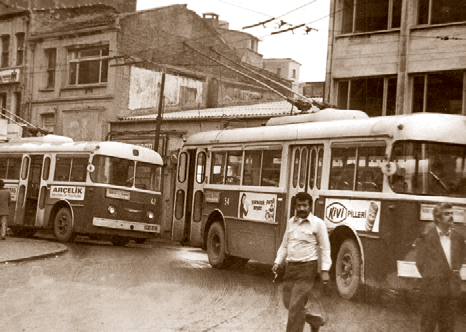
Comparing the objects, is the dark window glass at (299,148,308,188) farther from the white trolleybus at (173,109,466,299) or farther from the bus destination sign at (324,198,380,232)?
the bus destination sign at (324,198,380,232)

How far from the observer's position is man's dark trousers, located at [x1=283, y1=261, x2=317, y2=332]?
8023mm

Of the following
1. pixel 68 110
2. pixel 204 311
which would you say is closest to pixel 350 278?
pixel 204 311

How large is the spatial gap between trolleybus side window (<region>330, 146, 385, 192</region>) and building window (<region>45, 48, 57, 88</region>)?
29226mm

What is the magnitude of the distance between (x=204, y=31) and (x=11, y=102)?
35.8 ft

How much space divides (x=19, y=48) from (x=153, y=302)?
3281 centimetres

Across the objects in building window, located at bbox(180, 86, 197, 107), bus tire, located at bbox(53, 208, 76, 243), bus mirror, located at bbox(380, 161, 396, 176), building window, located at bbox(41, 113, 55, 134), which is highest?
building window, located at bbox(180, 86, 197, 107)

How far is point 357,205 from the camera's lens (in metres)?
12.1

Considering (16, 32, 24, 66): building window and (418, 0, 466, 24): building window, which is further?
(16, 32, 24, 66): building window

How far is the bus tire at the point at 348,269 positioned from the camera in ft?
38.9

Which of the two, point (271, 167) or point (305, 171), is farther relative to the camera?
point (271, 167)

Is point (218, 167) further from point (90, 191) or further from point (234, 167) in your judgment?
point (90, 191)

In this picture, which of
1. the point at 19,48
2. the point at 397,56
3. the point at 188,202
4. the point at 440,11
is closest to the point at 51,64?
the point at 19,48

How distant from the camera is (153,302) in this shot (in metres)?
11.2

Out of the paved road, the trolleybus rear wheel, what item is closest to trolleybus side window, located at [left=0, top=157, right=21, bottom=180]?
the trolleybus rear wheel
